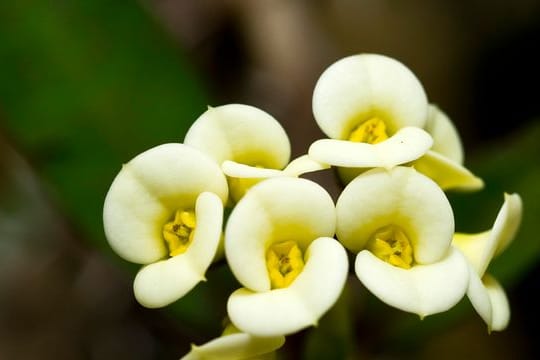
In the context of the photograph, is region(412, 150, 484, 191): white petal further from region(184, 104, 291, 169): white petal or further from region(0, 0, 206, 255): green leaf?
region(0, 0, 206, 255): green leaf

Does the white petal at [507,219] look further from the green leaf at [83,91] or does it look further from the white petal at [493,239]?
the green leaf at [83,91]

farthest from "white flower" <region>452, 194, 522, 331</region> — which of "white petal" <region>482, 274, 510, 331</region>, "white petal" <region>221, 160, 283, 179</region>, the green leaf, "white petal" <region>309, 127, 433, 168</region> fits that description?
the green leaf

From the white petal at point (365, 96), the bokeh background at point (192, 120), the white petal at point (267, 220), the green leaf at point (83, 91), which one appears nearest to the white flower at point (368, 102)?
the white petal at point (365, 96)


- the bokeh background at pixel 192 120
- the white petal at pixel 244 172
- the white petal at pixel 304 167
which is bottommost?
the bokeh background at pixel 192 120

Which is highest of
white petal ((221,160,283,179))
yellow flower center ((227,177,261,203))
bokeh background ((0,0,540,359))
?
white petal ((221,160,283,179))

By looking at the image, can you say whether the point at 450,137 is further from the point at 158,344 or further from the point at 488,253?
the point at 158,344

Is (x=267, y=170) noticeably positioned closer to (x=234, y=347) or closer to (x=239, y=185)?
(x=239, y=185)
